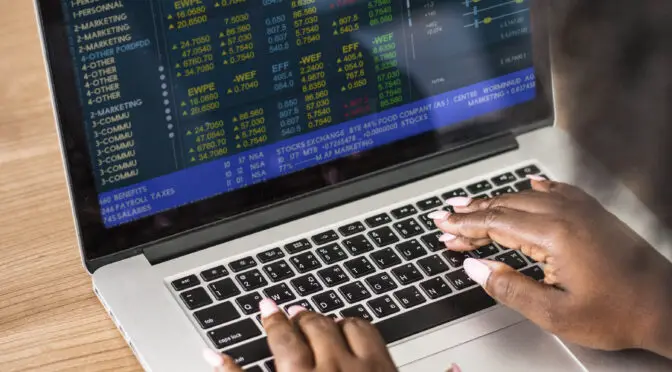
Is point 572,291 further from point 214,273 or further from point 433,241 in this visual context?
point 214,273

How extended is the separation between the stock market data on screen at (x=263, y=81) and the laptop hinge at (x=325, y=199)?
0.03m

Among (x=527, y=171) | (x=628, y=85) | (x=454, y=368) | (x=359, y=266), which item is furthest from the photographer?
(x=527, y=171)

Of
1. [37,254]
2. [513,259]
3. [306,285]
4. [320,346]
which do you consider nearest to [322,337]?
[320,346]

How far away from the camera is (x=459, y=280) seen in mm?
811

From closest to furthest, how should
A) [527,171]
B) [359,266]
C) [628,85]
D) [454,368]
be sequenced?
[628,85] → [454,368] → [359,266] → [527,171]

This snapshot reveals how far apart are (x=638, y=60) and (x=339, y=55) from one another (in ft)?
1.06

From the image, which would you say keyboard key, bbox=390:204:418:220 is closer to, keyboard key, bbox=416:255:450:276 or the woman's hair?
keyboard key, bbox=416:255:450:276

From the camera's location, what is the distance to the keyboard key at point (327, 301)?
785 mm

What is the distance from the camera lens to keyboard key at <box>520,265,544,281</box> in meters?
0.82

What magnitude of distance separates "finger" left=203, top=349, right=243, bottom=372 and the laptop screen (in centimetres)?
17

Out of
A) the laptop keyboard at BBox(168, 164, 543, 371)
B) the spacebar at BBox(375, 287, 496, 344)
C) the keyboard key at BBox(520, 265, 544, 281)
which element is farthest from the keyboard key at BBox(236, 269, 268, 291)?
the keyboard key at BBox(520, 265, 544, 281)

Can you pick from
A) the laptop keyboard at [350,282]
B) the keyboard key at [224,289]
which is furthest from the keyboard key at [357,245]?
the keyboard key at [224,289]

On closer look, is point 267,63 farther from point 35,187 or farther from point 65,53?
point 35,187

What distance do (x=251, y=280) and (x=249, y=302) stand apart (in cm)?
3
